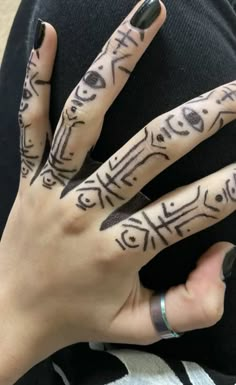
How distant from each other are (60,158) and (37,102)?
69 mm

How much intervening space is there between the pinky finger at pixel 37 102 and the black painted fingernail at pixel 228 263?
0.21 metres

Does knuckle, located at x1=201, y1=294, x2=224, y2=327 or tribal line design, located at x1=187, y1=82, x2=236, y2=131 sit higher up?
tribal line design, located at x1=187, y1=82, x2=236, y2=131

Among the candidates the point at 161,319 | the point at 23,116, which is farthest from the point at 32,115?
the point at 161,319

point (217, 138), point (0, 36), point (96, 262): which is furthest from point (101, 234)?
point (0, 36)

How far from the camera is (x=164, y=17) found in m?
0.48

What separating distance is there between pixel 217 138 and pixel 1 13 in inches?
46.0

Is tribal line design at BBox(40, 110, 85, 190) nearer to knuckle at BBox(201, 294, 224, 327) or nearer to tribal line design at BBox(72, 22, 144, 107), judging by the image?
tribal line design at BBox(72, 22, 144, 107)

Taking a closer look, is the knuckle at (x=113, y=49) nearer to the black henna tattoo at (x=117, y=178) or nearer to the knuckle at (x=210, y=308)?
the black henna tattoo at (x=117, y=178)

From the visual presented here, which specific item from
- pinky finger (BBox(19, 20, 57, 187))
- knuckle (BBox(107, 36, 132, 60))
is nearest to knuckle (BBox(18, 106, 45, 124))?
pinky finger (BBox(19, 20, 57, 187))

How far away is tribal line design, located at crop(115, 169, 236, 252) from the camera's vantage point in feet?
1.54

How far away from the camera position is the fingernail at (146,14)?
0.47m

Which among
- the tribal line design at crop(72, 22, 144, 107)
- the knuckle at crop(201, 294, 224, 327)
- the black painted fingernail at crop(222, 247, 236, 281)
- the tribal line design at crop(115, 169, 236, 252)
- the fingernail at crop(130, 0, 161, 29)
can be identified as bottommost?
the knuckle at crop(201, 294, 224, 327)

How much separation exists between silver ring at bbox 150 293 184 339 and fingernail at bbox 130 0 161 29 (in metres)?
0.26

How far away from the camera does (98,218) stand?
1.70ft
